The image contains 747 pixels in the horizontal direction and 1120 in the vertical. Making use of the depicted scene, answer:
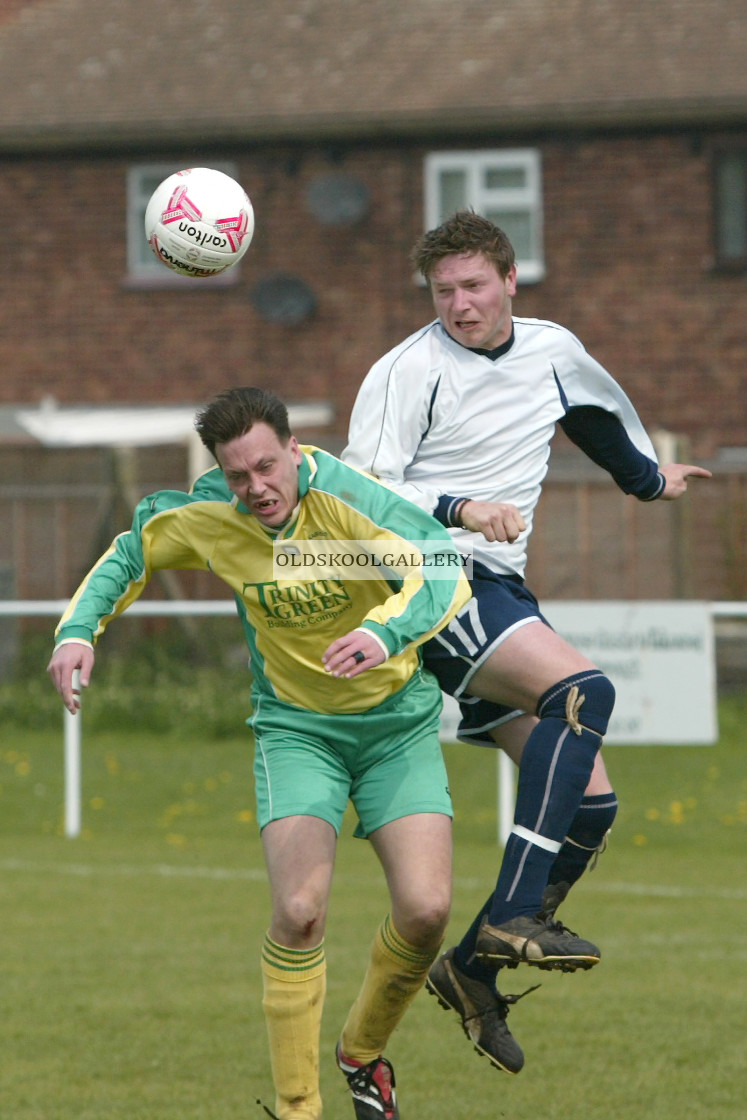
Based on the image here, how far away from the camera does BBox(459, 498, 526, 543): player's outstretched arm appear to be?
5500 millimetres

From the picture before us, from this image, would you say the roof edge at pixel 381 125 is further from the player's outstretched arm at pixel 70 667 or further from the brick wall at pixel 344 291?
the player's outstretched arm at pixel 70 667

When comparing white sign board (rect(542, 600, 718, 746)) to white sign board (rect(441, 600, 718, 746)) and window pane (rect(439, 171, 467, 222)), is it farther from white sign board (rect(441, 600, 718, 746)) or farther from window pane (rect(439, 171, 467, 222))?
window pane (rect(439, 171, 467, 222))

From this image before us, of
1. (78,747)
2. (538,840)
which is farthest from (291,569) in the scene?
(78,747)

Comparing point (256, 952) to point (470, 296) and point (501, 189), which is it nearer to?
point (470, 296)

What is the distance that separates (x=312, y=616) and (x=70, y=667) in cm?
87

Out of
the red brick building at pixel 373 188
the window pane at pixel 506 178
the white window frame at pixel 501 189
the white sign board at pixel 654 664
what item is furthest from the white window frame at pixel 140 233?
the white sign board at pixel 654 664

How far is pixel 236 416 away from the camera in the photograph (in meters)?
5.65

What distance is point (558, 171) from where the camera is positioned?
22.7m

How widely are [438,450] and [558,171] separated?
1735 centimetres

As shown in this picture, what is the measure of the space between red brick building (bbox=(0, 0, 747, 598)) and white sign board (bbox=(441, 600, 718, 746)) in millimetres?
9924

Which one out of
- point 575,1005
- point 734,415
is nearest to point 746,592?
point 734,415

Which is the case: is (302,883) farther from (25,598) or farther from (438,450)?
(25,598)

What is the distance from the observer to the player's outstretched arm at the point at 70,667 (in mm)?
5543

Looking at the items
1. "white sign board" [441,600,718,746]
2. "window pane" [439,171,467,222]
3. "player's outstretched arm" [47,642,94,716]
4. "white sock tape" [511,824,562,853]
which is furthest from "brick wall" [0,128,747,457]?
"player's outstretched arm" [47,642,94,716]
